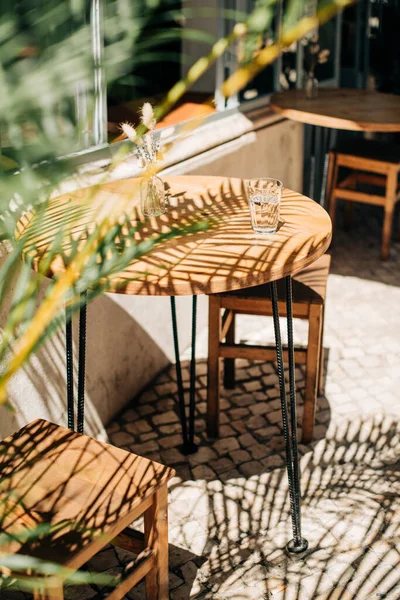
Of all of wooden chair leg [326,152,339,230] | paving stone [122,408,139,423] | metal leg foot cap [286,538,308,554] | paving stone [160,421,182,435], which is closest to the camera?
metal leg foot cap [286,538,308,554]

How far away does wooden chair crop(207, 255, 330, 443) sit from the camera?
2809mm

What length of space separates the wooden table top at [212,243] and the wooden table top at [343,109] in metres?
1.54

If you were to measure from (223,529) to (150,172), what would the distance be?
131 cm

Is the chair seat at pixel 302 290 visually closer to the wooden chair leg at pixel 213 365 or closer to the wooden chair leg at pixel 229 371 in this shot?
the wooden chair leg at pixel 213 365

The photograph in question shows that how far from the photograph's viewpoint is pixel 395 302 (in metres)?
4.40

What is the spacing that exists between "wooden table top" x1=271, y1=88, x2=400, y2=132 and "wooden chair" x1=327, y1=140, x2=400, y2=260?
0.41m

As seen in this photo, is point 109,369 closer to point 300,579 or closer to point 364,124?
point 300,579

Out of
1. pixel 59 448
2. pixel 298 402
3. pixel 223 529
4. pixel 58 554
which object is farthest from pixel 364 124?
pixel 58 554

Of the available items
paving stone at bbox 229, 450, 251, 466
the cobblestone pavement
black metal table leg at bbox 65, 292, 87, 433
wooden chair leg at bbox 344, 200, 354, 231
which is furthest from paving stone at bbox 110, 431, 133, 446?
wooden chair leg at bbox 344, 200, 354, 231

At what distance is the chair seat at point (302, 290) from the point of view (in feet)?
9.26

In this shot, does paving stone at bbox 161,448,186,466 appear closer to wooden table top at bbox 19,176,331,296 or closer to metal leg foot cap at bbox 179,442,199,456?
metal leg foot cap at bbox 179,442,199,456

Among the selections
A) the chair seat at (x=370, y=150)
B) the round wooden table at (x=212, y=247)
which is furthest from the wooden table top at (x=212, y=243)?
the chair seat at (x=370, y=150)

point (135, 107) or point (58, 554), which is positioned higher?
point (135, 107)

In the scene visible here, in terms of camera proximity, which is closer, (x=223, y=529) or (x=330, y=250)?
(x=223, y=529)
